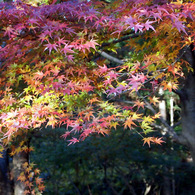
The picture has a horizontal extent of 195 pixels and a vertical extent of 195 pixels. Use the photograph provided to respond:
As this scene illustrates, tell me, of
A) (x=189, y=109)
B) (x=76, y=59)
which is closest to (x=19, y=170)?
(x=76, y=59)

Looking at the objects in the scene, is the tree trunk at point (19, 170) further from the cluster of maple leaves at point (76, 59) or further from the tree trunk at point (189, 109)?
the tree trunk at point (189, 109)

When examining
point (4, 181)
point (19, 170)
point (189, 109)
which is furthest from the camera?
point (4, 181)

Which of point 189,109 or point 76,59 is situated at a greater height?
point 76,59

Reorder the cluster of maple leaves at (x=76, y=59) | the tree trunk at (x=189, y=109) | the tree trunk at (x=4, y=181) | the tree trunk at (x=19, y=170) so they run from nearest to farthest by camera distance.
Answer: the cluster of maple leaves at (x=76, y=59) → the tree trunk at (x=189, y=109) → the tree trunk at (x=19, y=170) → the tree trunk at (x=4, y=181)

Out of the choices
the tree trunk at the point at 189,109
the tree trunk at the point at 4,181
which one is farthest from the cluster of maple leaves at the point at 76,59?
the tree trunk at the point at 4,181

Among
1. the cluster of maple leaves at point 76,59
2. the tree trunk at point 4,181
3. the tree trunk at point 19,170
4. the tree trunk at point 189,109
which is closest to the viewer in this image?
the cluster of maple leaves at point 76,59

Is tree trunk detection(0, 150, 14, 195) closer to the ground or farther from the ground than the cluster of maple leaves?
closer to the ground

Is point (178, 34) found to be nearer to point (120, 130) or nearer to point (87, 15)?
point (87, 15)

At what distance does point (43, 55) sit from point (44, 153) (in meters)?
4.71

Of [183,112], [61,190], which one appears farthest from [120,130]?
[183,112]

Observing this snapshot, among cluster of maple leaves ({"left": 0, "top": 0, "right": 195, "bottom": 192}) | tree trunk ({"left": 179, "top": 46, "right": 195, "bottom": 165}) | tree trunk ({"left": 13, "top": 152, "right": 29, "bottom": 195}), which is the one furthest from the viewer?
tree trunk ({"left": 13, "top": 152, "right": 29, "bottom": 195})

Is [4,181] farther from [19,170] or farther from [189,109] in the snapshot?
[189,109]

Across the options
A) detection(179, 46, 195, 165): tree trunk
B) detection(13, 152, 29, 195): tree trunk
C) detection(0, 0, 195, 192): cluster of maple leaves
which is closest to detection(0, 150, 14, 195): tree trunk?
detection(13, 152, 29, 195): tree trunk

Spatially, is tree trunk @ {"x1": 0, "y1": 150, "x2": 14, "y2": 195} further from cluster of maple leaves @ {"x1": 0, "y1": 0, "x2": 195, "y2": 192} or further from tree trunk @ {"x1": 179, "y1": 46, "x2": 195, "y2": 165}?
tree trunk @ {"x1": 179, "y1": 46, "x2": 195, "y2": 165}
